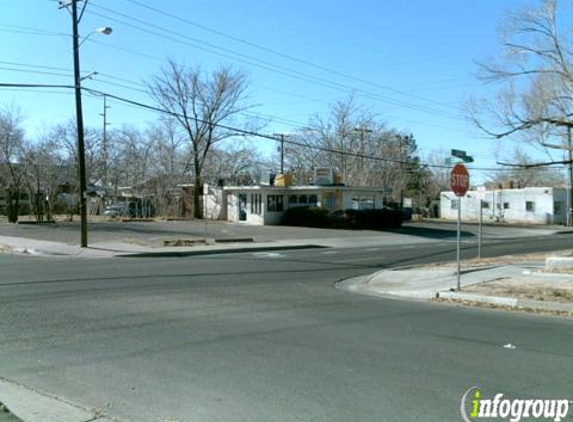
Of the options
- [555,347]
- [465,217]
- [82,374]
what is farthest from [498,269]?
[465,217]

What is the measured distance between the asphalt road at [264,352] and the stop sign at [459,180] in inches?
107

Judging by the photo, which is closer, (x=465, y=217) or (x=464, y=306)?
(x=464, y=306)

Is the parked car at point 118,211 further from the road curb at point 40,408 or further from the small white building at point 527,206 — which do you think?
the road curb at point 40,408

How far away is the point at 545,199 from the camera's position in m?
59.0

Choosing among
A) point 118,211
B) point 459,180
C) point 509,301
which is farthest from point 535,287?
point 118,211

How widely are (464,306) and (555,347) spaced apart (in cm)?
389

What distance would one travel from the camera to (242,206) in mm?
47125

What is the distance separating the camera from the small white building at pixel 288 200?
44094 mm

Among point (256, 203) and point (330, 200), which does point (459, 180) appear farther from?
point (256, 203)

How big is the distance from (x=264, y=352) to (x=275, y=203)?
3821 centimetres

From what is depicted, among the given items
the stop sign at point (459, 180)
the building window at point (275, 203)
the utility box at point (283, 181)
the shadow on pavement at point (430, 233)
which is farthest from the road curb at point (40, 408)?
the utility box at point (283, 181)

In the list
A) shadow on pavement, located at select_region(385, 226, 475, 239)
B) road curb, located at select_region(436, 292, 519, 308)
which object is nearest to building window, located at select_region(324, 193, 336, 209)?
shadow on pavement, located at select_region(385, 226, 475, 239)

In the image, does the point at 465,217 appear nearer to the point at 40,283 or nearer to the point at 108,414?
the point at 40,283

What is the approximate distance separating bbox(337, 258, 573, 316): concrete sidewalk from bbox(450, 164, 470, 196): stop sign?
213 cm
